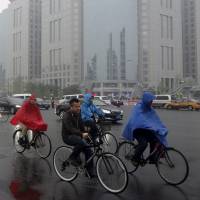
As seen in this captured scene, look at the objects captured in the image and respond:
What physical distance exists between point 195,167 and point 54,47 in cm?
13304

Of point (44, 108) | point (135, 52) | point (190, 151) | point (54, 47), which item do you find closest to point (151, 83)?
point (135, 52)

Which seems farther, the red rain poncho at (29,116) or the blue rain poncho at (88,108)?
the blue rain poncho at (88,108)

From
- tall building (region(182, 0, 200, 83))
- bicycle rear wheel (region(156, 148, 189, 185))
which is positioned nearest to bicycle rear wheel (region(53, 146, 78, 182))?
bicycle rear wheel (region(156, 148, 189, 185))

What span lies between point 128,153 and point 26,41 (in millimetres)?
146856

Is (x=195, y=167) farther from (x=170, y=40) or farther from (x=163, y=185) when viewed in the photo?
(x=170, y=40)

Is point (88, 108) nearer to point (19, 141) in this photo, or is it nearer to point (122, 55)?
point (19, 141)

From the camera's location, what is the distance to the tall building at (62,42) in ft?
422

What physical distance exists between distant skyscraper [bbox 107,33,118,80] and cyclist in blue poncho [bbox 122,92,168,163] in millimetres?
121972

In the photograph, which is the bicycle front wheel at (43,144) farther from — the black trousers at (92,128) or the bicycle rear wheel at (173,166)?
the bicycle rear wheel at (173,166)

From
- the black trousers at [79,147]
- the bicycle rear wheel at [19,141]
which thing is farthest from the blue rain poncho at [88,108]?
the black trousers at [79,147]

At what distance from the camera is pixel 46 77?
13888 cm

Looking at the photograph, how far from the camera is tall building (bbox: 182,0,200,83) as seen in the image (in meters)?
136

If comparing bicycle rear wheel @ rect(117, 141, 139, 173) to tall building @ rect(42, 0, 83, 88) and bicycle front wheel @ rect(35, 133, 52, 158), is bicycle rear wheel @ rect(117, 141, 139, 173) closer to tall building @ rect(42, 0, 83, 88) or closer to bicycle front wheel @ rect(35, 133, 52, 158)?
bicycle front wheel @ rect(35, 133, 52, 158)

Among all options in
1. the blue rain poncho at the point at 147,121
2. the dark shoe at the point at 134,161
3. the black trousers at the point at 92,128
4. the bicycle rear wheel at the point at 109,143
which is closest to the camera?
the blue rain poncho at the point at 147,121
